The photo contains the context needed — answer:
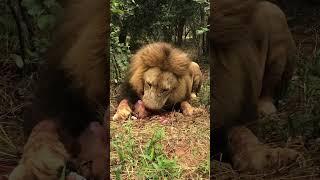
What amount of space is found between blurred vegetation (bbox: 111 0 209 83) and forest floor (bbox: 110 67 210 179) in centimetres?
17

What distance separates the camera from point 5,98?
372cm

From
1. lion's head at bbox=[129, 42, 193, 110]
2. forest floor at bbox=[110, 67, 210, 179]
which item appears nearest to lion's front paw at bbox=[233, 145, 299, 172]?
forest floor at bbox=[110, 67, 210, 179]

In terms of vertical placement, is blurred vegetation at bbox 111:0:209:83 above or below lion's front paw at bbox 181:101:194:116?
above

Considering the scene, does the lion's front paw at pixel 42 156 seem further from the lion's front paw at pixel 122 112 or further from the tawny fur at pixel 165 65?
the tawny fur at pixel 165 65

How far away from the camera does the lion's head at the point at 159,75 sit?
3365 millimetres

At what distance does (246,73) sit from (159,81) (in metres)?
0.44

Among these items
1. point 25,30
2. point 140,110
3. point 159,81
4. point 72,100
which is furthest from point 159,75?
point 25,30

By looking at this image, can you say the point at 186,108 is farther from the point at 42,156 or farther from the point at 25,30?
the point at 25,30

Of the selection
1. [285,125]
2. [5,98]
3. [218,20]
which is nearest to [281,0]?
[218,20]

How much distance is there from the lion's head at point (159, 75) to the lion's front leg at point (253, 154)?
0.36 meters

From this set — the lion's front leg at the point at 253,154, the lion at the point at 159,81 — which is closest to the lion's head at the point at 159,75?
the lion at the point at 159,81

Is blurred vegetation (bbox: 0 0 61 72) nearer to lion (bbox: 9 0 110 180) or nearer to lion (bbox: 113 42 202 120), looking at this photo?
lion (bbox: 9 0 110 180)

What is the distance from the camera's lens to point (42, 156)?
3.40m

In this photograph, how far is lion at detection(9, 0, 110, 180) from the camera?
11.1 feet
